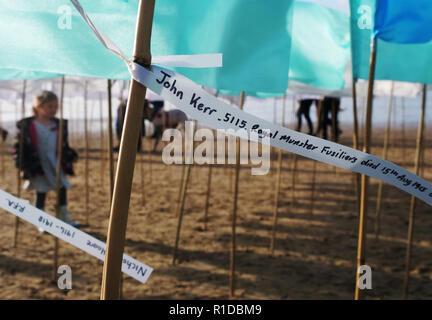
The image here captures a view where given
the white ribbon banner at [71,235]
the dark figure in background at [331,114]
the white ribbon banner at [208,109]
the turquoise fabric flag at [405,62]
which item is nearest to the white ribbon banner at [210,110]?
the white ribbon banner at [208,109]

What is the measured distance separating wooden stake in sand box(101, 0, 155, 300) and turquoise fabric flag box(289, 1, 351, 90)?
2.29 metres

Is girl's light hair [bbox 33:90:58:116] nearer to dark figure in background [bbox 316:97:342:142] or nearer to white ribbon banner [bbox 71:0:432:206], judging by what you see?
white ribbon banner [bbox 71:0:432:206]

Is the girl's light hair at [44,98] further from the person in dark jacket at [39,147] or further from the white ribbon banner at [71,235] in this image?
the white ribbon banner at [71,235]

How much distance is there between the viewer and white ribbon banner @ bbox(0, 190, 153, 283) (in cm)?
128

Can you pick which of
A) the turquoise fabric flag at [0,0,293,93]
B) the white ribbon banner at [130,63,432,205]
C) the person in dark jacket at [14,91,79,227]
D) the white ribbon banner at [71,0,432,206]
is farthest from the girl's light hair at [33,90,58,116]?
the white ribbon banner at [130,63,432,205]

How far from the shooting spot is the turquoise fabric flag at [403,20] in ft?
5.38

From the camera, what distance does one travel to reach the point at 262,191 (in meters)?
7.04

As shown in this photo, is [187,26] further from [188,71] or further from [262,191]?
[262,191]

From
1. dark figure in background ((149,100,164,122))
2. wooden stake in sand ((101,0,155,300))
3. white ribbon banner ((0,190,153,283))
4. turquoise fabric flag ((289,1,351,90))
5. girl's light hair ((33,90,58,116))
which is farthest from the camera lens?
dark figure in background ((149,100,164,122))

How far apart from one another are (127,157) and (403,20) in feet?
4.29

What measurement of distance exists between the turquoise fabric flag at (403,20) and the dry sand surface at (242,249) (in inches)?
78.8

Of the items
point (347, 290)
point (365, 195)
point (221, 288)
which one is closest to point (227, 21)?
point (365, 195)

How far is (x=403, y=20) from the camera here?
5.54 feet

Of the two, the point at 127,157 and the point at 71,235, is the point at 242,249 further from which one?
the point at 127,157
